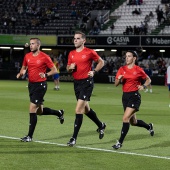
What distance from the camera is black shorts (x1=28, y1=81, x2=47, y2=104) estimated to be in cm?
1236

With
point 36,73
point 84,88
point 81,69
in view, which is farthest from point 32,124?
point 81,69

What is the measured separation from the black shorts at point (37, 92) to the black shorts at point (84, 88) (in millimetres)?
950

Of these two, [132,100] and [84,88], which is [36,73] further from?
[132,100]

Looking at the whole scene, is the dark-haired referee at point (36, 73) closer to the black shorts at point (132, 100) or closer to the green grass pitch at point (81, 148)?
the green grass pitch at point (81, 148)

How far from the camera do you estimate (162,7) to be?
5200 centimetres

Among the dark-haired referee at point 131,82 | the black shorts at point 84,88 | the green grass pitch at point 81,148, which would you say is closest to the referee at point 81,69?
the black shorts at point 84,88

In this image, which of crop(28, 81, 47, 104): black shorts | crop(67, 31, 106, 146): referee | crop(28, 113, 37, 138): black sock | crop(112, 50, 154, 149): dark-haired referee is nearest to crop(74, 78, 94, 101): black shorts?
crop(67, 31, 106, 146): referee

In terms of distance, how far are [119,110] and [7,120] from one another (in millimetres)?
5789

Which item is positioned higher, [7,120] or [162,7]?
[162,7]

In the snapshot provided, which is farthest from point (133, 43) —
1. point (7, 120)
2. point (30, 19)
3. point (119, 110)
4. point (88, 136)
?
point (88, 136)

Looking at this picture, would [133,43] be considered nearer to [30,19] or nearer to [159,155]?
[30,19]

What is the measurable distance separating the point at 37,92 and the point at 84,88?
122 cm

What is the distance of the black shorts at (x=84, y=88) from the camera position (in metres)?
11.8

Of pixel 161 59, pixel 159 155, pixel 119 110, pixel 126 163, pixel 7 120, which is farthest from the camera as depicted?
pixel 161 59
